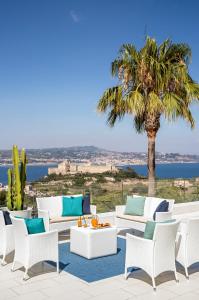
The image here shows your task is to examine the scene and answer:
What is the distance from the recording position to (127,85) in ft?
29.3

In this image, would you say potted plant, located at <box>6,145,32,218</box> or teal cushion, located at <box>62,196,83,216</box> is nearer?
potted plant, located at <box>6,145,32,218</box>

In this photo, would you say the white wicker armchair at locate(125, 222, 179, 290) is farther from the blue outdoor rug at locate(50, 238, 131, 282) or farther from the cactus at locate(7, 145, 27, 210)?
the cactus at locate(7, 145, 27, 210)

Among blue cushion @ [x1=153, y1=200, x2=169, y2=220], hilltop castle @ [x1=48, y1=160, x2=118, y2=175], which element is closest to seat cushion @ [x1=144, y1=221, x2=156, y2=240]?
blue cushion @ [x1=153, y1=200, x2=169, y2=220]

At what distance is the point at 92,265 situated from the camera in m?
5.32

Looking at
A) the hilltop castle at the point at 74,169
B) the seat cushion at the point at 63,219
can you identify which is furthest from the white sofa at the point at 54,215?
the hilltop castle at the point at 74,169

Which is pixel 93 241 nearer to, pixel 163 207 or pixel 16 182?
pixel 163 207

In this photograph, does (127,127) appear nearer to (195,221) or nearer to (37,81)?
(195,221)

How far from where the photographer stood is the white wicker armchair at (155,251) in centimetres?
432

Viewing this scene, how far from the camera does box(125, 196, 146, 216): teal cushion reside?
24.8ft

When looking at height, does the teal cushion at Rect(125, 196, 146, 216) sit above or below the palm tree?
below

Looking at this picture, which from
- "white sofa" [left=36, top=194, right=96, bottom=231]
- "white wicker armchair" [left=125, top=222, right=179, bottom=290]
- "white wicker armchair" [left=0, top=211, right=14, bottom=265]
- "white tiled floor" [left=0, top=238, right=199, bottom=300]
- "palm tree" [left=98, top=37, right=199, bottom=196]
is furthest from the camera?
"palm tree" [left=98, top=37, right=199, bottom=196]

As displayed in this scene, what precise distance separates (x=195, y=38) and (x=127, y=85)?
533cm

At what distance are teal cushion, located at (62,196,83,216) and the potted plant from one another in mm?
899

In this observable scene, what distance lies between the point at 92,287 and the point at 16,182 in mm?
3408
